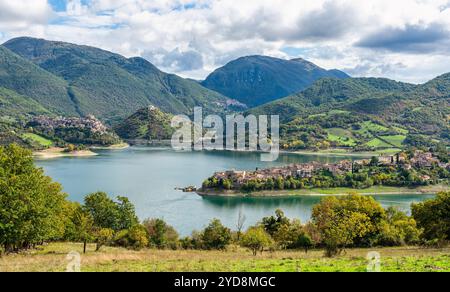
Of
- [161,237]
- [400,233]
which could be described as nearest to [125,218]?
[161,237]

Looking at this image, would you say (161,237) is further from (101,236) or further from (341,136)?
(341,136)

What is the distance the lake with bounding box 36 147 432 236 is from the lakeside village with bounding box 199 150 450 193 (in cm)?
431

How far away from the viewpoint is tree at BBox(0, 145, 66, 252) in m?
14.9

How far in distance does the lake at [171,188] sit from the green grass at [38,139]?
2067 cm

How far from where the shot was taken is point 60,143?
404 ft

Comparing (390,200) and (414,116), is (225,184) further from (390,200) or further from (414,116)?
(414,116)

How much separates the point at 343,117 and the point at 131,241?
14602 centimetres

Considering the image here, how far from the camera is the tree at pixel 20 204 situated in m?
14.9

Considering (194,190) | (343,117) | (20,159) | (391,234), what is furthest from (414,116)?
(20,159)

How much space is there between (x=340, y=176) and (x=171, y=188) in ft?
86.7

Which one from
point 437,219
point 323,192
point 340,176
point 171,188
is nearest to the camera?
point 437,219

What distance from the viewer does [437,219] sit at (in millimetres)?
23031

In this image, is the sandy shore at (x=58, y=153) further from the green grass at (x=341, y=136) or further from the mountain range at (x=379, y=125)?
the green grass at (x=341, y=136)

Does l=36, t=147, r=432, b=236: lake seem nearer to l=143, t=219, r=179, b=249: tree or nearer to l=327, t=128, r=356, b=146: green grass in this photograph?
l=143, t=219, r=179, b=249: tree
